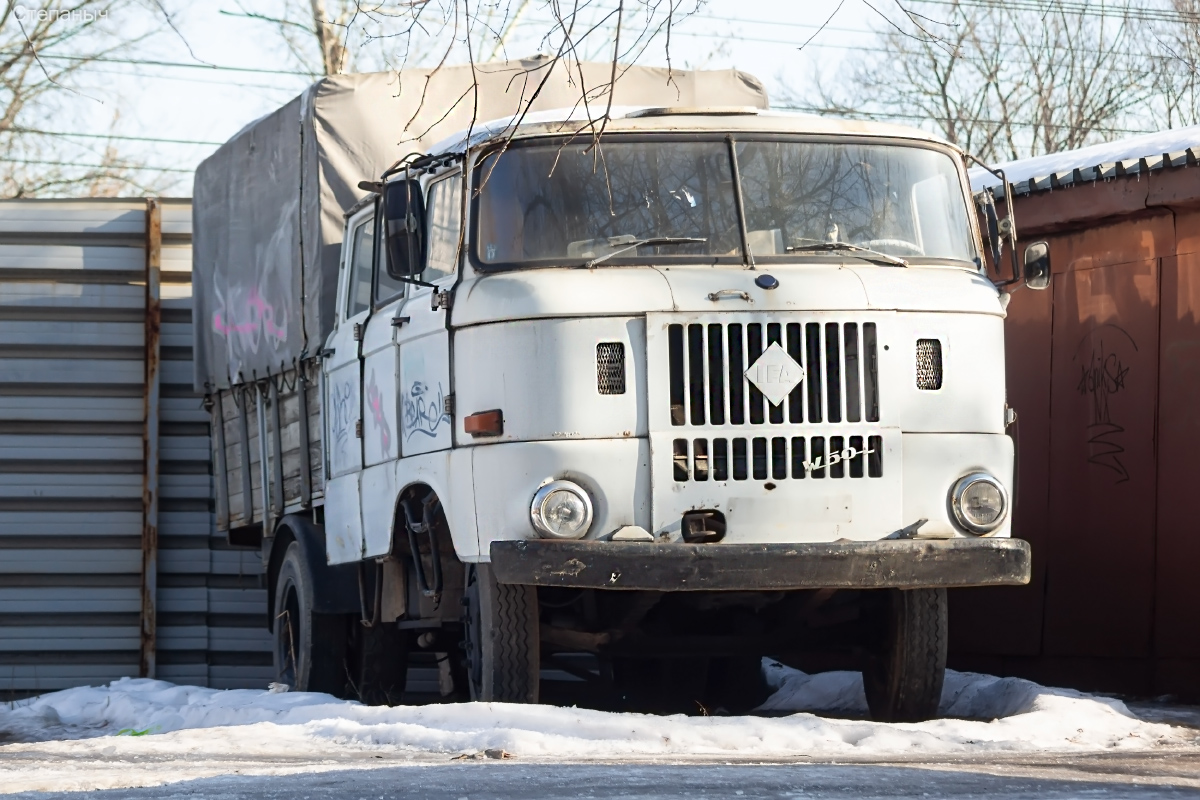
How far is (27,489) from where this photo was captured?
38.0 feet

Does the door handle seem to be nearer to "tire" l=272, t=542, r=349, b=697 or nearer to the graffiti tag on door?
the graffiti tag on door

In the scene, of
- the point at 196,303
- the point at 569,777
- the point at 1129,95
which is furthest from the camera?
the point at 1129,95

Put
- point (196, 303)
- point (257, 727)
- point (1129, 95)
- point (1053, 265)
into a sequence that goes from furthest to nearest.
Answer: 1. point (1129, 95)
2. point (196, 303)
3. point (1053, 265)
4. point (257, 727)

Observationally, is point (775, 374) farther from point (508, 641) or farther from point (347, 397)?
point (347, 397)

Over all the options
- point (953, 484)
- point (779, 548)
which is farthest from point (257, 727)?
point (953, 484)

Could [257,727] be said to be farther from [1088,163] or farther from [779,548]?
[1088,163]

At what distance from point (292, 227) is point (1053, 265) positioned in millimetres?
4303

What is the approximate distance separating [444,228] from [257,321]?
112 inches

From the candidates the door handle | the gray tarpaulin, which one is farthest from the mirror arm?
the gray tarpaulin

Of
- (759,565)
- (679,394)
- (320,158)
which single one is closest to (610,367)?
(679,394)

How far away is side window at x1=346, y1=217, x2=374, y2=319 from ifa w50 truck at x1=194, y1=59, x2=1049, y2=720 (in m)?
0.05

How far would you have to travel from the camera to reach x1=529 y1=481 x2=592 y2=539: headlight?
684 cm

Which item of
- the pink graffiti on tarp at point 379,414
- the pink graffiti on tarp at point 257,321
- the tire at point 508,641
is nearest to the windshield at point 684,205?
the pink graffiti on tarp at point 379,414

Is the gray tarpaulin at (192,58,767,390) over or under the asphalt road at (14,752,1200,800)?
over
